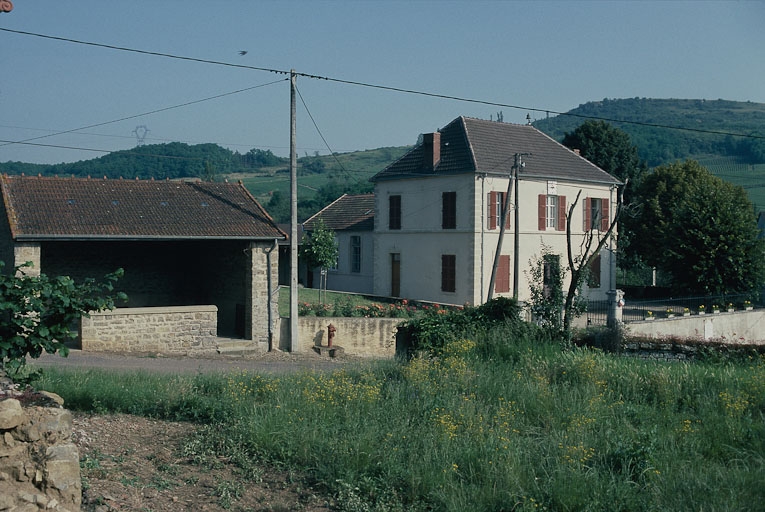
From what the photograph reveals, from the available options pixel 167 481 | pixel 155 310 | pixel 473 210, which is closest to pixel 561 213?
pixel 473 210

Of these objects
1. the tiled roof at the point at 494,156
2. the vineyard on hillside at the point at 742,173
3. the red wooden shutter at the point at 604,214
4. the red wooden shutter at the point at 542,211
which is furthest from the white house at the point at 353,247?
the vineyard on hillside at the point at 742,173

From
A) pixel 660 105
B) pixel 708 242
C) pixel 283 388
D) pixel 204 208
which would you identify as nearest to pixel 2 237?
pixel 204 208

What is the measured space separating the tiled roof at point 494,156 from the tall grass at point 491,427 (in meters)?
20.5

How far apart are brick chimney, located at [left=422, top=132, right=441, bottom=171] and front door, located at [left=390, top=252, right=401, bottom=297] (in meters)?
4.82

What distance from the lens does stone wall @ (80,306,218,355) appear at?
64.4ft

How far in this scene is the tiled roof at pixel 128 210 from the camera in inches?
784

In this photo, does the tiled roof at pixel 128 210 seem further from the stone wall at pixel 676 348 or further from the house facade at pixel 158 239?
the stone wall at pixel 676 348

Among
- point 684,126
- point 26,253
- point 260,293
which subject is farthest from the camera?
point 684,126

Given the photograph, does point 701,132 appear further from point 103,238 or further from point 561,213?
point 103,238

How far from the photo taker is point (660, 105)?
591ft

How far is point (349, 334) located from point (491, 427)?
15.4 metres

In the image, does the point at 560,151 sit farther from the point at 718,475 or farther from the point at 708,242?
the point at 718,475

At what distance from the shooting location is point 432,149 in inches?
1324

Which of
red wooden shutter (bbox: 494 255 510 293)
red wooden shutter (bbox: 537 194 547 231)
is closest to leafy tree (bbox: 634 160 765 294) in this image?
red wooden shutter (bbox: 537 194 547 231)
